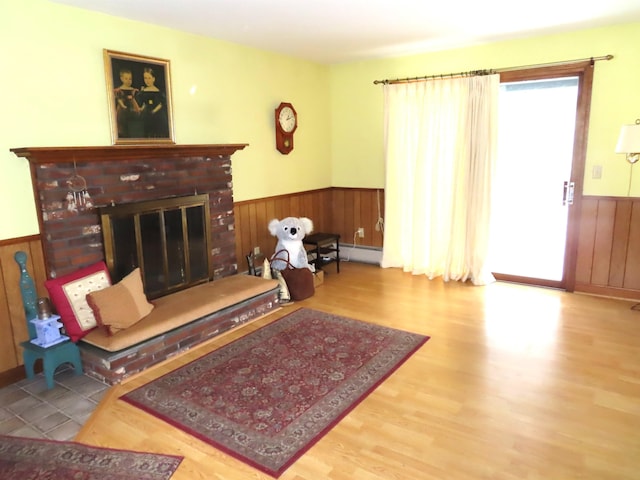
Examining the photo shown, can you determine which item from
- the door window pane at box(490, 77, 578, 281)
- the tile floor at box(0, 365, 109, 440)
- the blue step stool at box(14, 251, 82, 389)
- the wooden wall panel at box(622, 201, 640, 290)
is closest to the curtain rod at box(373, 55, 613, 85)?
the door window pane at box(490, 77, 578, 281)

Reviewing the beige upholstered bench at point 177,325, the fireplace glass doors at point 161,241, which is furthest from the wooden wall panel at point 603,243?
the fireplace glass doors at point 161,241

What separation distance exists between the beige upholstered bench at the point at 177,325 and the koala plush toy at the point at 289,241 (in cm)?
50

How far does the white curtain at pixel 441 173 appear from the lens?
471 centimetres

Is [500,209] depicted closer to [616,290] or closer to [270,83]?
[616,290]

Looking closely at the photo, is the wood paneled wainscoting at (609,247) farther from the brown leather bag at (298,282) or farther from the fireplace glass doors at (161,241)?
the fireplace glass doors at (161,241)

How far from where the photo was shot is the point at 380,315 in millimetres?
4047

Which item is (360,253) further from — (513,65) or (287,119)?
(513,65)

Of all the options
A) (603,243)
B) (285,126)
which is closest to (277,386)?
(285,126)

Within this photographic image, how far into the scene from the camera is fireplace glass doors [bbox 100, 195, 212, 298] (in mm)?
3453

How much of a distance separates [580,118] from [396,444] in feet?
11.7

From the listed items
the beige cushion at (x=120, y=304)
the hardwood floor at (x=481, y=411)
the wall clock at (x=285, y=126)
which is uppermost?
the wall clock at (x=285, y=126)

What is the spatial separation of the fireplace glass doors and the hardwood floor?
28.8 inches

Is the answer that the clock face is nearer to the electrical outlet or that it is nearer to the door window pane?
the door window pane

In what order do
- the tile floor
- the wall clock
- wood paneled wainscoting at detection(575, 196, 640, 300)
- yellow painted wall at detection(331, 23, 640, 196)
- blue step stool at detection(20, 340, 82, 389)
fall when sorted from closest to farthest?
1. the tile floor
2. blue step stool at detection(20, 340, 82, 389)
3. yellow painted wall at detection(331, 23, 640, 196)
4. wood paneled wainscoting at detection(575, 196, 640, 300)
5. the wall clock
